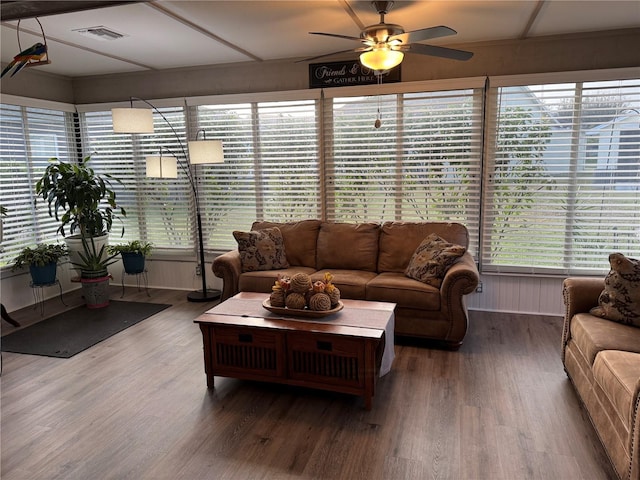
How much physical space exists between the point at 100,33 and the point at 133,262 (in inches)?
100

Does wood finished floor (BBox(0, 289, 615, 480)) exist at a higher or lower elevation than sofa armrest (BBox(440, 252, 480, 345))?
lower

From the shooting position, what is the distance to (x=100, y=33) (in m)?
3.73

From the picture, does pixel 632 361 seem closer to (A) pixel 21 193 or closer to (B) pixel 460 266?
(B) pixel 460 266

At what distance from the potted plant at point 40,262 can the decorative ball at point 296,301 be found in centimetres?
321

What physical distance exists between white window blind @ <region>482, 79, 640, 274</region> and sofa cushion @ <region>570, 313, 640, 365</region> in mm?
1655

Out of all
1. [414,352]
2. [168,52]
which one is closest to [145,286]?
[168,52]

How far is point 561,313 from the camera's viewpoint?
14.5ft

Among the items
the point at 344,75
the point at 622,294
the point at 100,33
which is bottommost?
the point at 622,294

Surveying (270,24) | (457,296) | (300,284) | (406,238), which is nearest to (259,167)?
(270,24)

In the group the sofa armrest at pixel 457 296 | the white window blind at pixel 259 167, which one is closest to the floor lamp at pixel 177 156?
the white window blind at pixel 259 167

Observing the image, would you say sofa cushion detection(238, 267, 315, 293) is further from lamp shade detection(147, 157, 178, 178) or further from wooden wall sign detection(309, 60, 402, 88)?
wooden wall sign detection(309, 60, 402, 88)

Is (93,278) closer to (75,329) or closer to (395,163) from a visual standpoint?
(75,329)

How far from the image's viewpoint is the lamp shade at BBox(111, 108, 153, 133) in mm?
4102

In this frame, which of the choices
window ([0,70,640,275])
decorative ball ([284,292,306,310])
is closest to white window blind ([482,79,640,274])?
window ([0,70,640,275])
